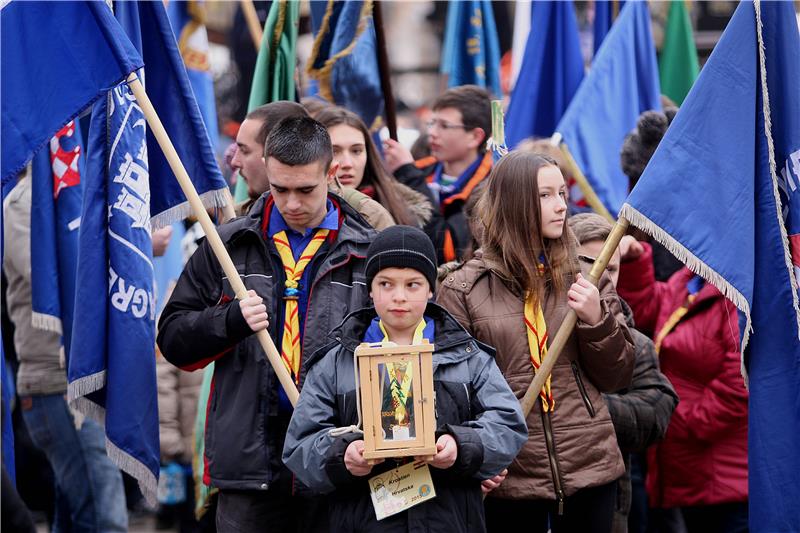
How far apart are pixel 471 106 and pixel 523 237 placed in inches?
94.8

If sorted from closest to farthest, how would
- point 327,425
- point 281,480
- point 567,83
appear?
point 327,425 → point 281,480 → point 567,83

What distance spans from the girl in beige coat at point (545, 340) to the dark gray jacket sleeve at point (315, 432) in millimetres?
740

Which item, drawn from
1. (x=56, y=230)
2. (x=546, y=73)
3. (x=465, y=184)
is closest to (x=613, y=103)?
(x=546, y=73)

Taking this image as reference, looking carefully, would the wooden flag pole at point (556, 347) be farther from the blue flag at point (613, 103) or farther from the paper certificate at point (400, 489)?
the blue flag at point (613, 103)

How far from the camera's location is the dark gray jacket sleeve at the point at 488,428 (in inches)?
161

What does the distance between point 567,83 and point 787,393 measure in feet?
13.6

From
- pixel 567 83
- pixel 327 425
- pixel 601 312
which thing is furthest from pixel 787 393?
pixel 567 83

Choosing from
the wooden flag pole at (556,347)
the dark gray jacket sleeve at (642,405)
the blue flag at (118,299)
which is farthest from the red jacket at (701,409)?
the blue flag at (118,299)

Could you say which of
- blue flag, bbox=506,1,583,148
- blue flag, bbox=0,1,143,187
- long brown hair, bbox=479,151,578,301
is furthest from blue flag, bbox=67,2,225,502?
blue flag, bbox=506,1,583,148

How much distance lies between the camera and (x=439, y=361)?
13.9ft

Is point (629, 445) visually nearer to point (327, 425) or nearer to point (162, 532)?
point (327, 425)

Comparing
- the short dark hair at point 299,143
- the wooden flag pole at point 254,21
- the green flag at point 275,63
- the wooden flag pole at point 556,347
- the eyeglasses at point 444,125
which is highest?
the wooden flag pole at point 254,21

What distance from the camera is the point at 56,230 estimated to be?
632cm

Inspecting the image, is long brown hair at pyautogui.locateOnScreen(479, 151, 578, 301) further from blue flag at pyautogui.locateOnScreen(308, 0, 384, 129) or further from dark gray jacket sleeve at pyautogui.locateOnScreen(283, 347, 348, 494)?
blue flag at pyautogui.locateOnScreen(308, 0, 384, 129)
